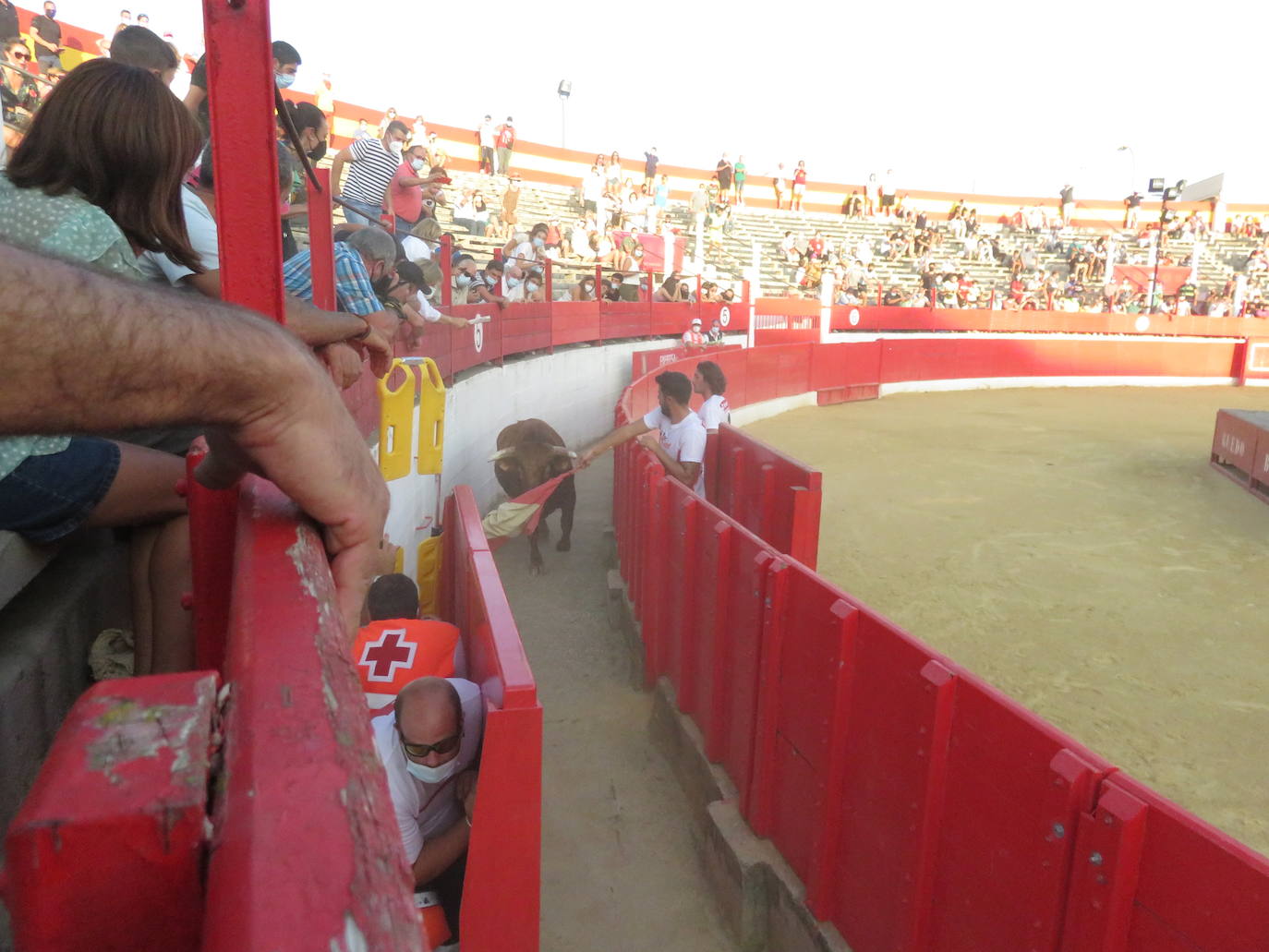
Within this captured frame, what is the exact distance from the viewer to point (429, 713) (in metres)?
2.85

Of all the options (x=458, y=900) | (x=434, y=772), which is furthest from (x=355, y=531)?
(x=458, y=900)

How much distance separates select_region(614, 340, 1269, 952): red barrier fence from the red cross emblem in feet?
4.29

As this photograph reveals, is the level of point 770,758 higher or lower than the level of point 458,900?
higher

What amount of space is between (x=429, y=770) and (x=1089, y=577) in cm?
551

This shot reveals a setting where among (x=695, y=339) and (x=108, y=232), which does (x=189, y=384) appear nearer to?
(x=108, y=232)

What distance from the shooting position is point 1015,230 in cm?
3603

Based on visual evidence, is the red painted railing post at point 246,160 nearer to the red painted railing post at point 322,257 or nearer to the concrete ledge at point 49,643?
the concrete ledge at point 49,643

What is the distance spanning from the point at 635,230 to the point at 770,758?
792 inches

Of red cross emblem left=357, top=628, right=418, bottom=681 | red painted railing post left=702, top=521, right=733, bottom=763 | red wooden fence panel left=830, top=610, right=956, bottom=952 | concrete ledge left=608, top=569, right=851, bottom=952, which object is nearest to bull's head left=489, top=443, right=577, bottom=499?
concrete ledge left=608, top=569, right=851, bottom=952

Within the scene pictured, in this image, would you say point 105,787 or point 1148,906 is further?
point 1148,906

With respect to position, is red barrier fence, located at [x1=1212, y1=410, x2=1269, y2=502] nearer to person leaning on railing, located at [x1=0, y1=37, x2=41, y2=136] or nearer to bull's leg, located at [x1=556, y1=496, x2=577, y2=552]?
bull's leg, located at [x1=556, y1=496, x2=577, y2=552]

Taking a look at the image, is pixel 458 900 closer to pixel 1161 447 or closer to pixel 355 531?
pixel 355 531

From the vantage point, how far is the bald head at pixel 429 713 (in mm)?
2850

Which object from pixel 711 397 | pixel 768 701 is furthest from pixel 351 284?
pixel 711 397
